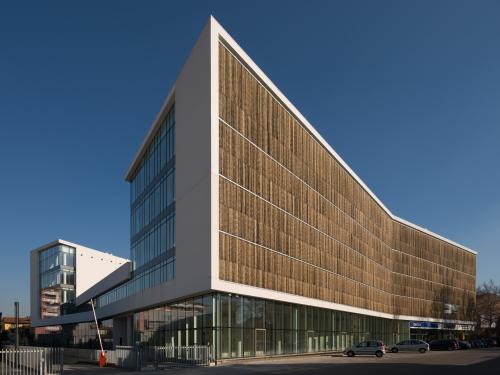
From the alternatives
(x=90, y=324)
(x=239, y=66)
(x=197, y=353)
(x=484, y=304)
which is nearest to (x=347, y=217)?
(x=239, y=66)

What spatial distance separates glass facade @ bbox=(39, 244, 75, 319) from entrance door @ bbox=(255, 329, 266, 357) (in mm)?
54485

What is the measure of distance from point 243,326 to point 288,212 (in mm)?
10984

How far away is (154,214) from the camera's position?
53.2 meters

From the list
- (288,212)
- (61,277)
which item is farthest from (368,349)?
(61,277)

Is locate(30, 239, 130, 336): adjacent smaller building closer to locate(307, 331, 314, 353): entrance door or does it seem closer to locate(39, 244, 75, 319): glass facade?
locate(39, 244, 75, 319): glass facade

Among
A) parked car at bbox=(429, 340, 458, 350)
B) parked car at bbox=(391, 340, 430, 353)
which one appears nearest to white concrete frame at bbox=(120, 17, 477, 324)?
parked car at bbox=(391, 340, 430, 353)

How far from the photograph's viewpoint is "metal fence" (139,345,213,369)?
3273 centimetres

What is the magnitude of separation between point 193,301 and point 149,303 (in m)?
12.3

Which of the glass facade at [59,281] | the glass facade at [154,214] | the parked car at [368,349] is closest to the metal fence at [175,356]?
the glass facade at [154,214]

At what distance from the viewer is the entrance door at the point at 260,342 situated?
41.3 m

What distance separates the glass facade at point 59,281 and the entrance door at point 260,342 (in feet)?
179

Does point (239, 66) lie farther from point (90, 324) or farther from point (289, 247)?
point (90, 324)

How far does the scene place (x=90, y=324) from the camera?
8019 centimetres

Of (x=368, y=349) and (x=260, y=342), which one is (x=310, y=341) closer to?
(x=368, y=349)
